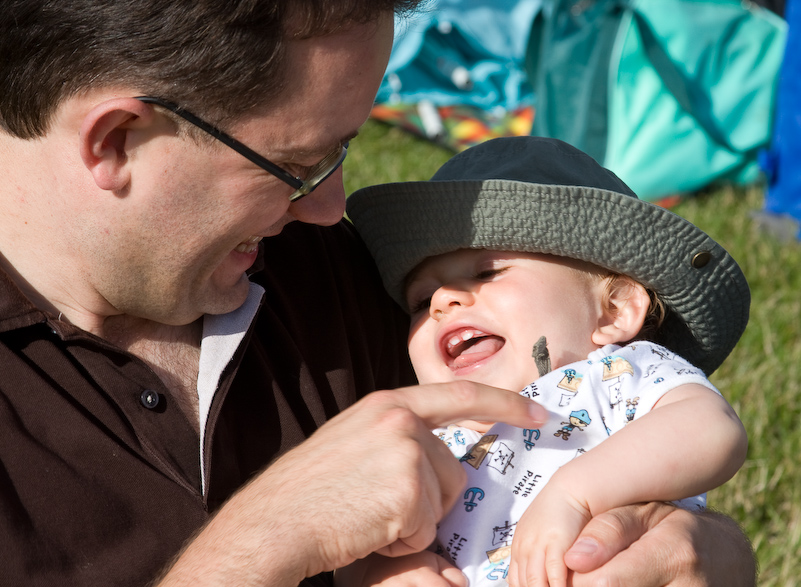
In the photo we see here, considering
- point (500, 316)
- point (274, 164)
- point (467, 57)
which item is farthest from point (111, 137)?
point (467, 57)

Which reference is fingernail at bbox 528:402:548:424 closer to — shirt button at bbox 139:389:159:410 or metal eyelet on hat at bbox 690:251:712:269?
metal eyelet on hat at bbox 690:251:712:269

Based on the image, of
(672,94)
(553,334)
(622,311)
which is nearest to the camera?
(553,334)

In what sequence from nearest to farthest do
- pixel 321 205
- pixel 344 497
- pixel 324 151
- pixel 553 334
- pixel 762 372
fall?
pixel 344 497, pixel 324 151, pixel 321 205, pixel 553 334, pixel 762 372

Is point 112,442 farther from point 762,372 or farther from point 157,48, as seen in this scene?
point 762,372

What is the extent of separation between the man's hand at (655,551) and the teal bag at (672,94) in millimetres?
4608

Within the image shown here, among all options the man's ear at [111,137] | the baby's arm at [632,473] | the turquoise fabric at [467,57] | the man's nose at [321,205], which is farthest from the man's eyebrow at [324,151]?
the turquoise fabric at [467,57]

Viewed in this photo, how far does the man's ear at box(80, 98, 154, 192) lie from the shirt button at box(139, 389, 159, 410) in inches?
17.2

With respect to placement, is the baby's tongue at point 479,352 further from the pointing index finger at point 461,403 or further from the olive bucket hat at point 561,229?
the pointing index finger at point 461,403

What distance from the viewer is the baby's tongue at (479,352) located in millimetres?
2285

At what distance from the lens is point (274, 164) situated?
6.33 feet

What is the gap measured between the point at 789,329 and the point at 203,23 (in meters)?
3.68

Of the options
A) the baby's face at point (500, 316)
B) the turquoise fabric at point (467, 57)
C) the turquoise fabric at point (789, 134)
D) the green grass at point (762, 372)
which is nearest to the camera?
the baby's face at point (500, 316)

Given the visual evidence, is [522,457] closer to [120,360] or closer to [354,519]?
[354,519]

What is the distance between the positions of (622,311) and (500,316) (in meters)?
0.35
